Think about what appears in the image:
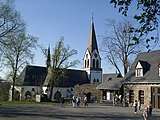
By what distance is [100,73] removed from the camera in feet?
267

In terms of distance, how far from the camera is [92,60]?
8075cm

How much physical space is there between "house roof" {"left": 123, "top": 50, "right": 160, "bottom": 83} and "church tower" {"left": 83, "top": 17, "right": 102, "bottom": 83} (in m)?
36.8

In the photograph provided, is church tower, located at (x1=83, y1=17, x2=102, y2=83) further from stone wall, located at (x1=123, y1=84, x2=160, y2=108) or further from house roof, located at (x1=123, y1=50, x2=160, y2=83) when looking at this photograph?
stone wall, located at (x1=123, y1=84, x2=160, y2=108)

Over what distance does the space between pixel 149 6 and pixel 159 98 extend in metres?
29.8

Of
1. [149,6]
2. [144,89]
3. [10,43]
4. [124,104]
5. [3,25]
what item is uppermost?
[3,25]

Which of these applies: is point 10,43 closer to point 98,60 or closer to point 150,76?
point 150,76

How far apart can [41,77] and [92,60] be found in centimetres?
1705

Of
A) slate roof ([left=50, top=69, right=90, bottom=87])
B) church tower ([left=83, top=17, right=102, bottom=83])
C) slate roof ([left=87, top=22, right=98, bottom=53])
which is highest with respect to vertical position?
slate roof ([left=87, top=22, right=98, bottom=53])

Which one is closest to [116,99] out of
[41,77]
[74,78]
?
[74,78]

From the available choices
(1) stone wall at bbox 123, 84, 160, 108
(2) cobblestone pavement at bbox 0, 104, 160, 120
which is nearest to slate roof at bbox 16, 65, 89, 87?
(1) stone wall at bbox 123, 84, 160, 108

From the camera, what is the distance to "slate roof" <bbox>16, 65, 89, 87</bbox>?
235ft

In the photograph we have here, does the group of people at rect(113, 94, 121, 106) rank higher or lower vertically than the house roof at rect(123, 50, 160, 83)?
lower

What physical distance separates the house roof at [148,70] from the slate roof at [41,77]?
1324 inches

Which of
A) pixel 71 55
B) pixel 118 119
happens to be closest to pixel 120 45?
pixel 71 55
